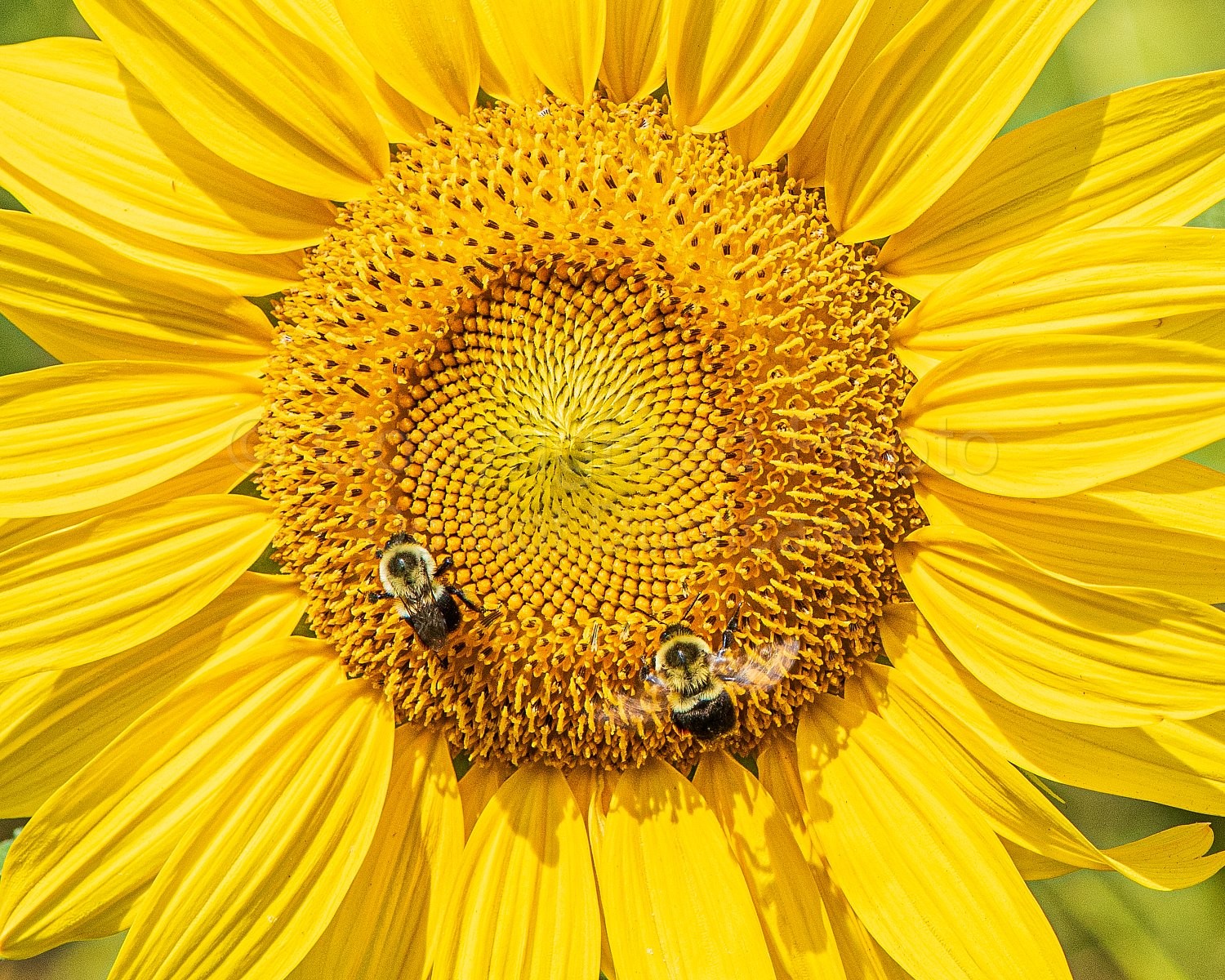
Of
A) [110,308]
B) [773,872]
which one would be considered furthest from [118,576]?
[773,872]

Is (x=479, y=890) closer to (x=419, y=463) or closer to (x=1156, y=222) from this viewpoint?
(x=419, y=463)

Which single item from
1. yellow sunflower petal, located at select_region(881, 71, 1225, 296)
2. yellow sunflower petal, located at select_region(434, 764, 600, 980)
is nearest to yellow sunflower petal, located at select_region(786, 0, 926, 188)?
yellow sunflower petal, located at select_region(881, 71, 1225, 296)

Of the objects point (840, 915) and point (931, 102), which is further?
point (840, 915)

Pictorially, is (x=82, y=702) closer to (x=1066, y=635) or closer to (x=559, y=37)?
(x=559, y=37)

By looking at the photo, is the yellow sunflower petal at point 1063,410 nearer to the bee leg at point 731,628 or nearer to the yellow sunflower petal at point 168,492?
the bee leg at point 731,628

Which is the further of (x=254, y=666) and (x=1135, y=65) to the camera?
(x=1135, y=65)

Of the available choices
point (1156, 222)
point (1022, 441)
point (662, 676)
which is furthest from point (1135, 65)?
point (662, 676)
